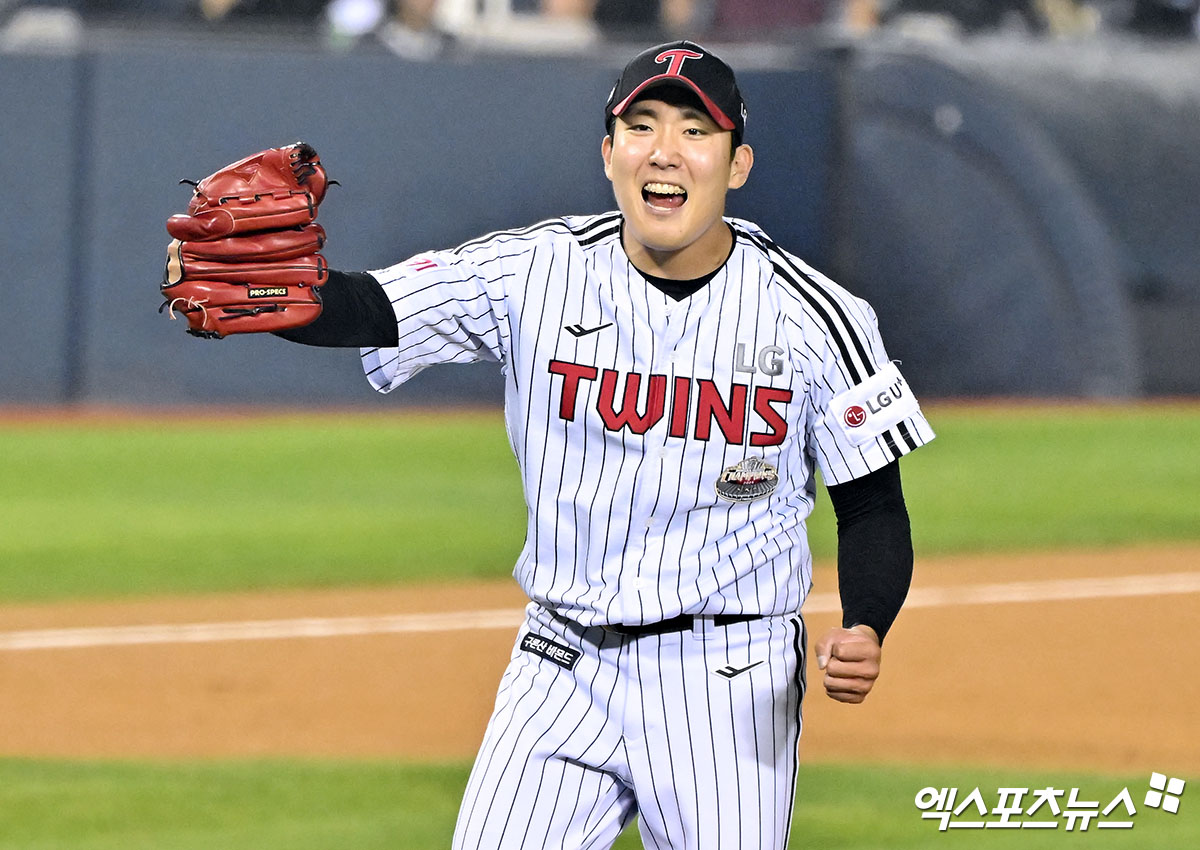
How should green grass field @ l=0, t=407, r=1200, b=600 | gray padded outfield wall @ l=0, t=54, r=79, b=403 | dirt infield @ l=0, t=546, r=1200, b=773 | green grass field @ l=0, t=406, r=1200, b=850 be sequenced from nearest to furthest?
green grass field @ l=0, t=406, r=1200, b=850 → dirt infield @ l=0, t=546, r=1200, b=773 → green grass field @ l=0, t=407, r=1200, b=600 → gray padded outfield wall @ l=0, t=54, r=79, b=403

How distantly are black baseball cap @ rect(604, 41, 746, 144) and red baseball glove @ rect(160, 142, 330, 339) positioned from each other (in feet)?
1.85

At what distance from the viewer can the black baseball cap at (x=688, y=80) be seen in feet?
9.39

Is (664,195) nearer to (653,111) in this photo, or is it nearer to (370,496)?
(653,111)

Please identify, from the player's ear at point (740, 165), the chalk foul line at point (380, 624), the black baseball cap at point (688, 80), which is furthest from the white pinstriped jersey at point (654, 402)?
the chalk foul line at point (380, 624)

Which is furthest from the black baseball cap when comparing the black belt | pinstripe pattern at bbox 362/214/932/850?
the black belt

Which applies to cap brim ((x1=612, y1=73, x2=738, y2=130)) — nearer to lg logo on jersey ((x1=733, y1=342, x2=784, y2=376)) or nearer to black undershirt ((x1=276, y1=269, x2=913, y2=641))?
black undershirt ((x1=276, y1=269, x2=913, y2=641))

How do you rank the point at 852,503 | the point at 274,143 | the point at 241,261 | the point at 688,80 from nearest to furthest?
the point at 241,261
the point at 688,80
the point at 852,503
the point at 274,143

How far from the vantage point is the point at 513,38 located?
14.2 meters

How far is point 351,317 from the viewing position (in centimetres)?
282

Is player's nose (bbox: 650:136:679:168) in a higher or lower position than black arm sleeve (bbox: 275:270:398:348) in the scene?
higher

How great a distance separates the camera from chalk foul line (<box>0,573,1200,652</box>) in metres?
7.54

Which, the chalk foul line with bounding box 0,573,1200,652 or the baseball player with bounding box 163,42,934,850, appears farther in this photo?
the chalk foul line with bounding box 0,573,1200,652

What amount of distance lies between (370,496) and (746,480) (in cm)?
852

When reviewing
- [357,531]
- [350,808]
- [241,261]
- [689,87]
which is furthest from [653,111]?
[357,531]
